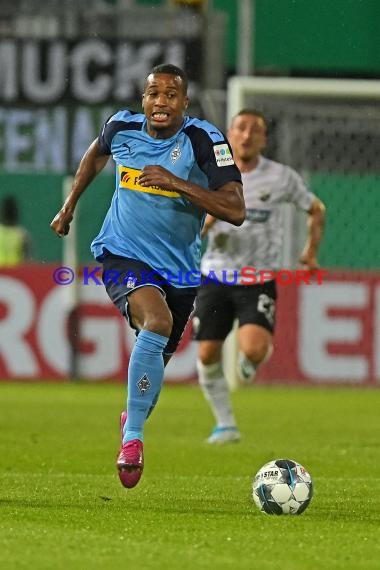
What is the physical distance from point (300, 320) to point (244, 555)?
36.6 ft

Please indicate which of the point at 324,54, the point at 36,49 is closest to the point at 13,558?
the point at 36,49

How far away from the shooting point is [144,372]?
6.89 meters

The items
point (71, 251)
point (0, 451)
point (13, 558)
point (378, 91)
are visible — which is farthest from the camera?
point (71, 251)

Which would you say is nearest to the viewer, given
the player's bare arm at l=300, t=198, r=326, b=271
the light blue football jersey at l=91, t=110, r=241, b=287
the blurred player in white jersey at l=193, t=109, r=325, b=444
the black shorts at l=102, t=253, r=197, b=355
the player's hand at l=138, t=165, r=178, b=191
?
the player's hand at l=138, t=165, r=178, b=191

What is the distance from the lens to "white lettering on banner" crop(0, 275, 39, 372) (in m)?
16.3

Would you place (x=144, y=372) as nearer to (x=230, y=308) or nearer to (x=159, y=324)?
(x=159, y=324)

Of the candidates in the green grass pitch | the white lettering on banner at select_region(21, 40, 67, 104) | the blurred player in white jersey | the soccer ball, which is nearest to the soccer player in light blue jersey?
the green grass pitch

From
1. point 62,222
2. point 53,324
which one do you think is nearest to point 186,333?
point 53,324

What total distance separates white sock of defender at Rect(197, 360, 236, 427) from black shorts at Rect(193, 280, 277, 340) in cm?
23

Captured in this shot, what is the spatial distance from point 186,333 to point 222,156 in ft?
30.7

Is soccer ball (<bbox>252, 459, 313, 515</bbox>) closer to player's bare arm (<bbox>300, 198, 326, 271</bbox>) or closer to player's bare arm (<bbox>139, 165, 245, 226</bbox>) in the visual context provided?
player's bare arm (<bbox>139, 165, 245, 226</bbox>)

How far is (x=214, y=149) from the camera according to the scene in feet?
23.5

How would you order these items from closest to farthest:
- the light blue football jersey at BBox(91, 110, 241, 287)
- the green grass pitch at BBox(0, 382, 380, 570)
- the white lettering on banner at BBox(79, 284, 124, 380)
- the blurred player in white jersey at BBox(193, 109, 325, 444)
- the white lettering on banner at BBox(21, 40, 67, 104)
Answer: the green grass pitch at BBox(0, 382, 380, 570) → the light blue football jersey at BBox(91, 110, 241, 287) → the blurred player in white jersey at BBox(193, 109, 325, 444) → the white lettering on banner at BBox(79, 284, 124, 380) → the white lettering on banner at BBox(21, 40, 67, 104)

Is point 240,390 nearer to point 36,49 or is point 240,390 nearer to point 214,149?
point 36,49
